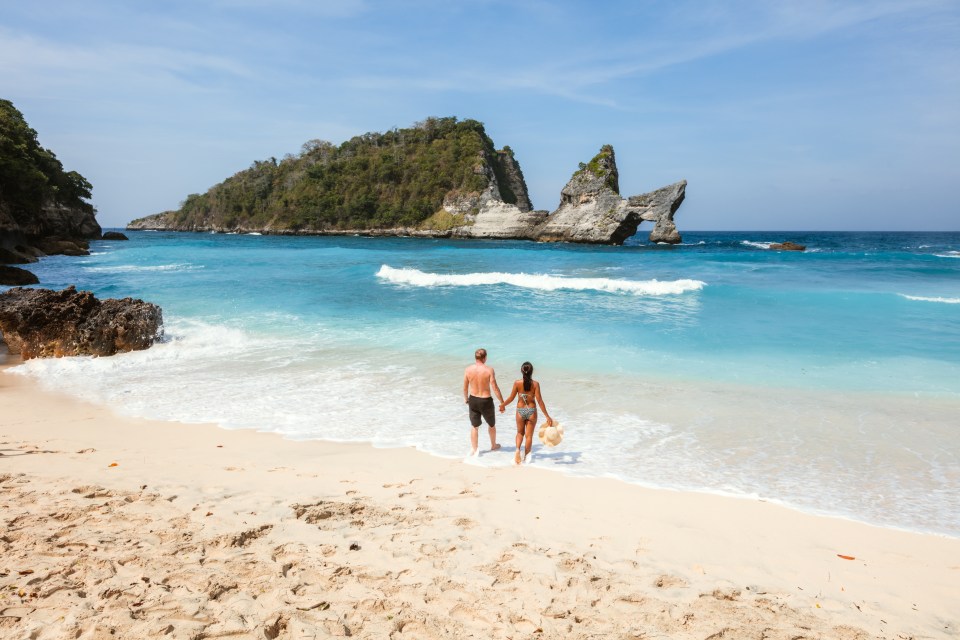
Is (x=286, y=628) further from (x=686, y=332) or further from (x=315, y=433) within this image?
(x=686, y=332)

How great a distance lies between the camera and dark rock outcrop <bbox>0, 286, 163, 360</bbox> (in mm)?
11789

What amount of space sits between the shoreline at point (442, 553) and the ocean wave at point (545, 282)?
739 inches

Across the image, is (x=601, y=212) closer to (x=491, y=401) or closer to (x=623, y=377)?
(x=623, y=377)

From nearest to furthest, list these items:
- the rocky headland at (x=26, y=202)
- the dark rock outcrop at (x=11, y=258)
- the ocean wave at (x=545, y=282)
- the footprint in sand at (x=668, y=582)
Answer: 1. the footprint in sand at (x=668, y=582)
2. the ocean wave at (x=545, y=282)
3. the dark rock outcrop at (x=11, y=258)
4. the rocky headland at (x=26, y=202)

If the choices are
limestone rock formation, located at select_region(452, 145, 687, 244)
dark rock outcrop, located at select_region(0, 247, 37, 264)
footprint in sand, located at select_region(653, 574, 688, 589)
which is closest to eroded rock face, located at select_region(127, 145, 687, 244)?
limestone rock formation, located at select_region(452, 145, 687, 244)

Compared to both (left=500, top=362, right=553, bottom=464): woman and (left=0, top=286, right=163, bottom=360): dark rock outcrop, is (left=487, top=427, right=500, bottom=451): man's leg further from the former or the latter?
(left=0, top=286, right=163, bottom=360): dark rock outcrop

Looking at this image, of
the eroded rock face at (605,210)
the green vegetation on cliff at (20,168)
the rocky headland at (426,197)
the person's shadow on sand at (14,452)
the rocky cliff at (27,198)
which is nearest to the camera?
the person's shadow on sand at (14,452)

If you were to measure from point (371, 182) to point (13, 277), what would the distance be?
3203 inches

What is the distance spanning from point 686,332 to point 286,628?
1352 centimetres

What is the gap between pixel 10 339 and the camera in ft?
39.0

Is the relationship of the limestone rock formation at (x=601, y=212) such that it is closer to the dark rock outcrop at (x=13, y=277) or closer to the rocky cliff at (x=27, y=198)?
the rocky cliff at (x=27, y=198)

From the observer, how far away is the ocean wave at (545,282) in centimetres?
2400

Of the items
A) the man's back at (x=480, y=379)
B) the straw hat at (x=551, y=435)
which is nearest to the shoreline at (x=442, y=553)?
the straw hat at (x=551, y=435)

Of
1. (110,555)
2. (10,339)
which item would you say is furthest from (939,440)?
(10,339)
